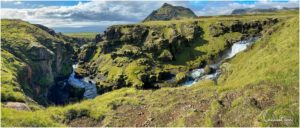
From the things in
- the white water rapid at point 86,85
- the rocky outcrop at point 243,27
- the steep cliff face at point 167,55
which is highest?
the rocky outcrop at point 243,27

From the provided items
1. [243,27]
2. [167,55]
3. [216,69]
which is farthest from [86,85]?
[243,27]

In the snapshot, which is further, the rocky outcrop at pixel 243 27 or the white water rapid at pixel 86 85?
the rocky outcrop at pixel 243 27

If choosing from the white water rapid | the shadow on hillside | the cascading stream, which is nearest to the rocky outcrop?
the shadow on hillside

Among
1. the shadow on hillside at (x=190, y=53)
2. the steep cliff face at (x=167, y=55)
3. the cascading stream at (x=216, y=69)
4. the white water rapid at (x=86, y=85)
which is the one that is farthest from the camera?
the shadow on hillside at (x=190, y=53)

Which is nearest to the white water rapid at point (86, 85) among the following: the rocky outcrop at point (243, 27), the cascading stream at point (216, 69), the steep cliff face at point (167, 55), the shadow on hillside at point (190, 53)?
the steep cliff face at point (167, 55)

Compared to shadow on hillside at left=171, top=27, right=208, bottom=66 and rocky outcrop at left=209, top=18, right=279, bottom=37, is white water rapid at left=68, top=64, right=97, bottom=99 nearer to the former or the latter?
shadow on hillside at left=171, top=27, right=208, bottom=66

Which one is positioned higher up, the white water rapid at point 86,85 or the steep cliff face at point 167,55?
the steep cliff face at point 167,55

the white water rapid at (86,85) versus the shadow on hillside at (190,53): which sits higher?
the shadow on hillside at (190,53)

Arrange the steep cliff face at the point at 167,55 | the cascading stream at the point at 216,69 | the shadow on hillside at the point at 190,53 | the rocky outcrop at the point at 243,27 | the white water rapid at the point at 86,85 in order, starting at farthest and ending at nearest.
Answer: the rocky outcrop at the point at 243,27
the shadow on hillside at the point at 190,53
the steep cliff face at the point at 167,55
the white water rapid at the point at 86,85
the cascading stream at the point at 216,69

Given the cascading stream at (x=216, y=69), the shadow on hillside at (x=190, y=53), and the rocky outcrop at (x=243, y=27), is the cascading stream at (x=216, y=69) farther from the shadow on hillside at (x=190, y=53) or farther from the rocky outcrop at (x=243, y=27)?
the shadow on hillside at (x=190, y=53)

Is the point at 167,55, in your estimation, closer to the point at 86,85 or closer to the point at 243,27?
the point at 86,85

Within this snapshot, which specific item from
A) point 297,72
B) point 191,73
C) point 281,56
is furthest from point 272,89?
point 191,73

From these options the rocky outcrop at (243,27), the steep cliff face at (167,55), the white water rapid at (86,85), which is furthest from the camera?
the rocky outcrop at (243,27)

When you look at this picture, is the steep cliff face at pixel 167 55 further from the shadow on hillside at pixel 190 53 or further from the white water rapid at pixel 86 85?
the white water rapid at pixel 86 85
